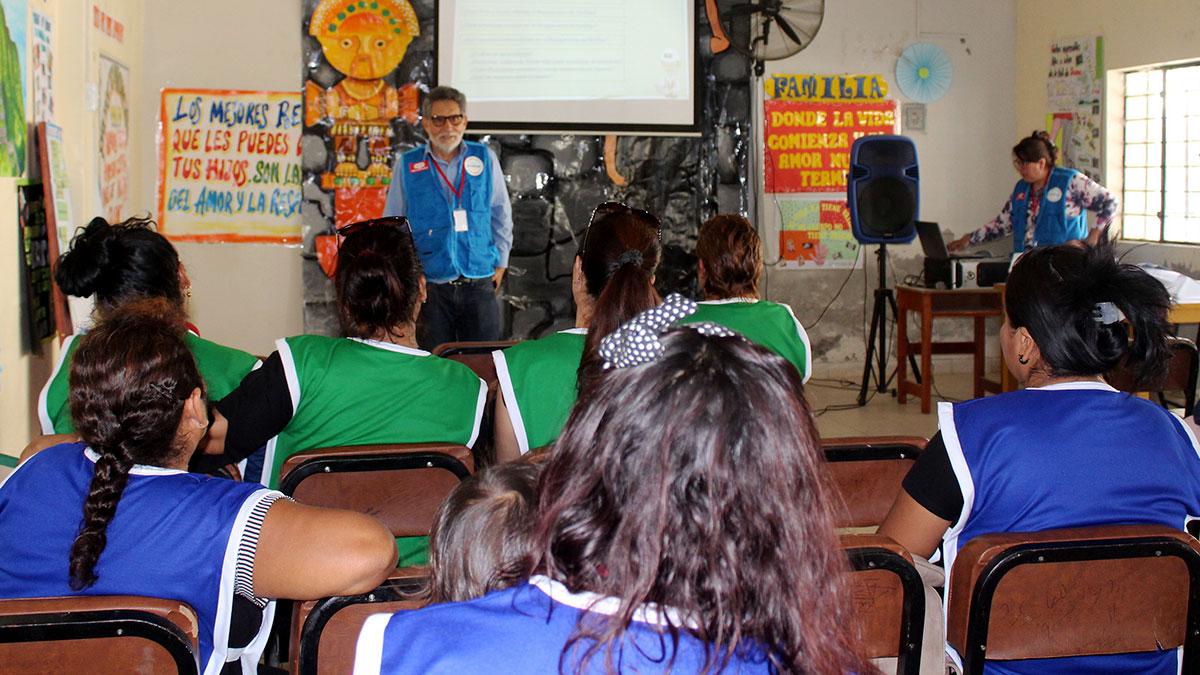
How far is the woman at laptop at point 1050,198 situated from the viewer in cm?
631

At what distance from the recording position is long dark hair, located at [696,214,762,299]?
10.5 feet

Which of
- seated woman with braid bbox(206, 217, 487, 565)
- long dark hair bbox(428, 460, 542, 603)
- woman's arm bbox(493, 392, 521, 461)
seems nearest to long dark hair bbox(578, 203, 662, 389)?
woman's arm bbox(493, 392, 521, 461)

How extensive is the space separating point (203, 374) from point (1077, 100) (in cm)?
630

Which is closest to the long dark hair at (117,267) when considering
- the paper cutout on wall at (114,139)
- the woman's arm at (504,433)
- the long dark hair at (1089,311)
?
the woman's arm at (504,433)

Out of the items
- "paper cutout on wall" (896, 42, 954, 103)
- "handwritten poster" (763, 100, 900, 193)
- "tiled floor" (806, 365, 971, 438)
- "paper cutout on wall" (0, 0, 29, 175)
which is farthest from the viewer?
"paper cutout on wall" (896, 42, 954, 103)

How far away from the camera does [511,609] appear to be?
0.88 meters

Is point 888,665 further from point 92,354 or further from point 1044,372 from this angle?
point 92,354

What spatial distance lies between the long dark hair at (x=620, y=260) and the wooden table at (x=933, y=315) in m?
3.82

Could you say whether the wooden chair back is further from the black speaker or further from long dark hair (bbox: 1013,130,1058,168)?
long dark hair (bbox: 1013,130,1058,168)

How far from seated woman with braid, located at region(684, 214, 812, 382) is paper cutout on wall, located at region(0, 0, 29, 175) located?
2.20 metres

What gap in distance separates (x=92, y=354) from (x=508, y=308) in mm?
5023

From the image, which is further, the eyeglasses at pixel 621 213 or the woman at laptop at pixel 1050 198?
the woman at laptop at pixel 1050 198

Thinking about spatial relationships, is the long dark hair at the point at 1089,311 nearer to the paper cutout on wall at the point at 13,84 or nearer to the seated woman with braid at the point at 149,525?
the seated woman with braid at the point at 149,525

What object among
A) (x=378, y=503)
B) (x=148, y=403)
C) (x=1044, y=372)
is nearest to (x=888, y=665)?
(x=1044, y=372)
